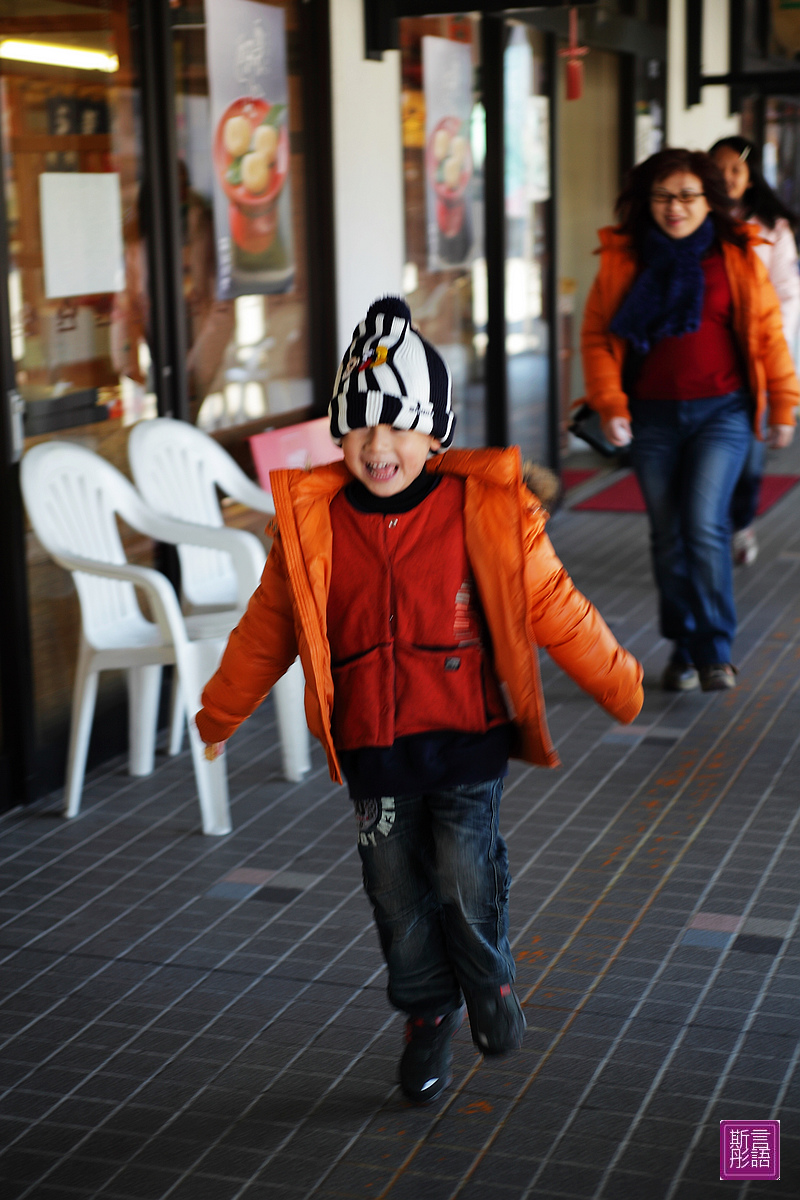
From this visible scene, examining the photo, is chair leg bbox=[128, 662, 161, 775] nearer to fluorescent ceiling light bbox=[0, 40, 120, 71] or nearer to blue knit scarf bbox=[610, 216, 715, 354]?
fluorescent ceiling light bbox=[0, 40, 120, 71]

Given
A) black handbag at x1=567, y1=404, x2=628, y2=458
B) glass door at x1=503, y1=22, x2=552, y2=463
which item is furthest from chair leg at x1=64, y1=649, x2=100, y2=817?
glass door at x1=503, y1=22, x2=552, y2=463

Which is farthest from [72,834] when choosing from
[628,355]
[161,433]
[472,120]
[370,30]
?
[472,120]

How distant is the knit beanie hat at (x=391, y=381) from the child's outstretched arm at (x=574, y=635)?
27 centimetres

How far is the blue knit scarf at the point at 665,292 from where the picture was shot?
199 inches

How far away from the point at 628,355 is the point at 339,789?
1.90 metres

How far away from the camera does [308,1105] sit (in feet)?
9.36

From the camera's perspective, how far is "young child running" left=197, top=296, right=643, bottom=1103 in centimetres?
259

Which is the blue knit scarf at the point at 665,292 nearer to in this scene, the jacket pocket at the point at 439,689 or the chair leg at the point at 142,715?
the chair leg at the point at 142,715

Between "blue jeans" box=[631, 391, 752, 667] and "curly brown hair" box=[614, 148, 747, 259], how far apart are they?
563 millimetres

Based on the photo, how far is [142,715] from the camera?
15.5 feet

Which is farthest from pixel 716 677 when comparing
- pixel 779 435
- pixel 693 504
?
pixel 779 435

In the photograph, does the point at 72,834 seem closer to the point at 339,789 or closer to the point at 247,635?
the point at 339,789

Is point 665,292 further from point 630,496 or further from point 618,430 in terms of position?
point 630,496

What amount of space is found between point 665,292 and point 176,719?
7.19 feet
